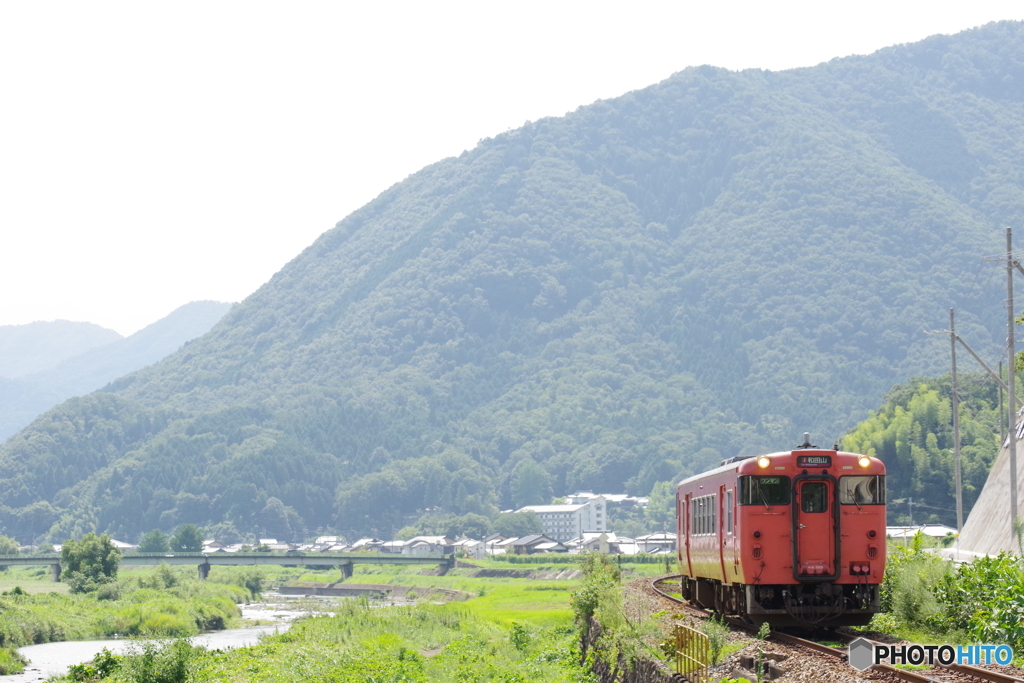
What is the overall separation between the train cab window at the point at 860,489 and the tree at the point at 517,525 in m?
169

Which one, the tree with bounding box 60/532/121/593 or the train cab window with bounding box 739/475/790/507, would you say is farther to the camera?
the tree with bounding box 60/532/121/593

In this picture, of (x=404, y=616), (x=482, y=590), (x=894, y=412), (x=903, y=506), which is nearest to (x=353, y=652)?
(x=404, y=616)

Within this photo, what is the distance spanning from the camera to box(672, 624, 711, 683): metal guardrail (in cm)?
1920

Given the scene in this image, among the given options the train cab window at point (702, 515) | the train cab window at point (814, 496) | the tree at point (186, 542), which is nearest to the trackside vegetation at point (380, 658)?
the train cab window at point (702, 515)

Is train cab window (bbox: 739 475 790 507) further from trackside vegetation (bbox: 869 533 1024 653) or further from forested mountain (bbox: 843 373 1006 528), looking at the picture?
forested mountain (bbox: 843 373 1006 528)

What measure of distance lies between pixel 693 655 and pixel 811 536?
4.64 m

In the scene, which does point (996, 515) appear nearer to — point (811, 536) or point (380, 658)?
point (380, 658)

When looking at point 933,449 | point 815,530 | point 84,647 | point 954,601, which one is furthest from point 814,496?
point 933,449

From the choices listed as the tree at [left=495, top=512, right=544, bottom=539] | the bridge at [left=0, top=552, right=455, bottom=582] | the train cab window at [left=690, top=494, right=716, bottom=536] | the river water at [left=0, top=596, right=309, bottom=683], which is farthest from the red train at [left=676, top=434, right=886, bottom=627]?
the tree at [left=495, top=512, right=544, bottom=539]

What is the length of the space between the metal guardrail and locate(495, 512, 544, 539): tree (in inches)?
6710

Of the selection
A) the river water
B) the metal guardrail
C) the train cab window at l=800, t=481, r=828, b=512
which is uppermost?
the train cab window at l=800, t=481, r=828, b=512

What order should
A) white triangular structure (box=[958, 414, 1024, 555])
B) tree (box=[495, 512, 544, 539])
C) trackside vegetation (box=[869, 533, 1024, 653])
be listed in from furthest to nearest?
tree (box=[495, 512, 544, 539]) < white triangular structure (box=[958, 414, 1024, 555]) < trackside vegetation (box=[869, 533, 1024, 653])

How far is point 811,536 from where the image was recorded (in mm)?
24375

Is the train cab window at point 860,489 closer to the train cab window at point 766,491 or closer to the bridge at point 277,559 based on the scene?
the train cab window at point 766,491
